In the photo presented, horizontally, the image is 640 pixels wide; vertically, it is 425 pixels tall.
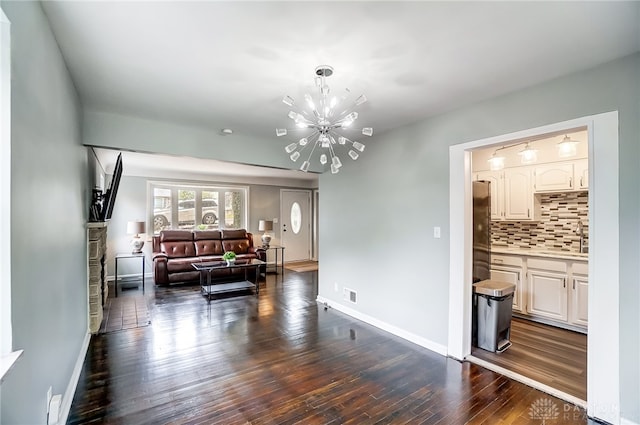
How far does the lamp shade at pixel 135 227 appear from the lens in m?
6.09

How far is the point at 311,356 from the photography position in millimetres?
2982

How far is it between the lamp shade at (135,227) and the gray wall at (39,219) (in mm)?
3980

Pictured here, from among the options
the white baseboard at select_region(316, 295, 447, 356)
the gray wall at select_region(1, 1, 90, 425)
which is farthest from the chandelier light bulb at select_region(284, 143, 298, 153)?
the white baseboard at select_region(316, 295, 447, 356)

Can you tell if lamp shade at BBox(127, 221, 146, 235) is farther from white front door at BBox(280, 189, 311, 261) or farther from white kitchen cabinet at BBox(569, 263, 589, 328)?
→ white kitchen cabinet at BBox(569, 263, 589, 328)

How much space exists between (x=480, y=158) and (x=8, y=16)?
483 cm

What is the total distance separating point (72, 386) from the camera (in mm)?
2301

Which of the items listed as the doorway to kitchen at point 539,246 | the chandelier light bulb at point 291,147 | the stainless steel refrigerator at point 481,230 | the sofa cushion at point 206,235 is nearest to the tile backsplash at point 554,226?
the doorway to kitchen at point 539,246

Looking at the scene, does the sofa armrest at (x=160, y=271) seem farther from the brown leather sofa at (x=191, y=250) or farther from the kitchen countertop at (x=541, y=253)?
the kitchen countertop at (x=541, y=253)

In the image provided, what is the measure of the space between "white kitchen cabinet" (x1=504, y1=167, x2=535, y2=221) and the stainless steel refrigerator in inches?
29.8

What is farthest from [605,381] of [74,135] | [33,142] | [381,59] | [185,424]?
[74,135]

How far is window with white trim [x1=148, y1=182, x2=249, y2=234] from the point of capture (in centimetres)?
685

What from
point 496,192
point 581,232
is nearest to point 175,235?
point 496,192

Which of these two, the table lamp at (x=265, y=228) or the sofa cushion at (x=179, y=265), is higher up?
the table lamp at (x=265, y=228)

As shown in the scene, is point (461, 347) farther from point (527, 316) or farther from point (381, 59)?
point (381, 59)
